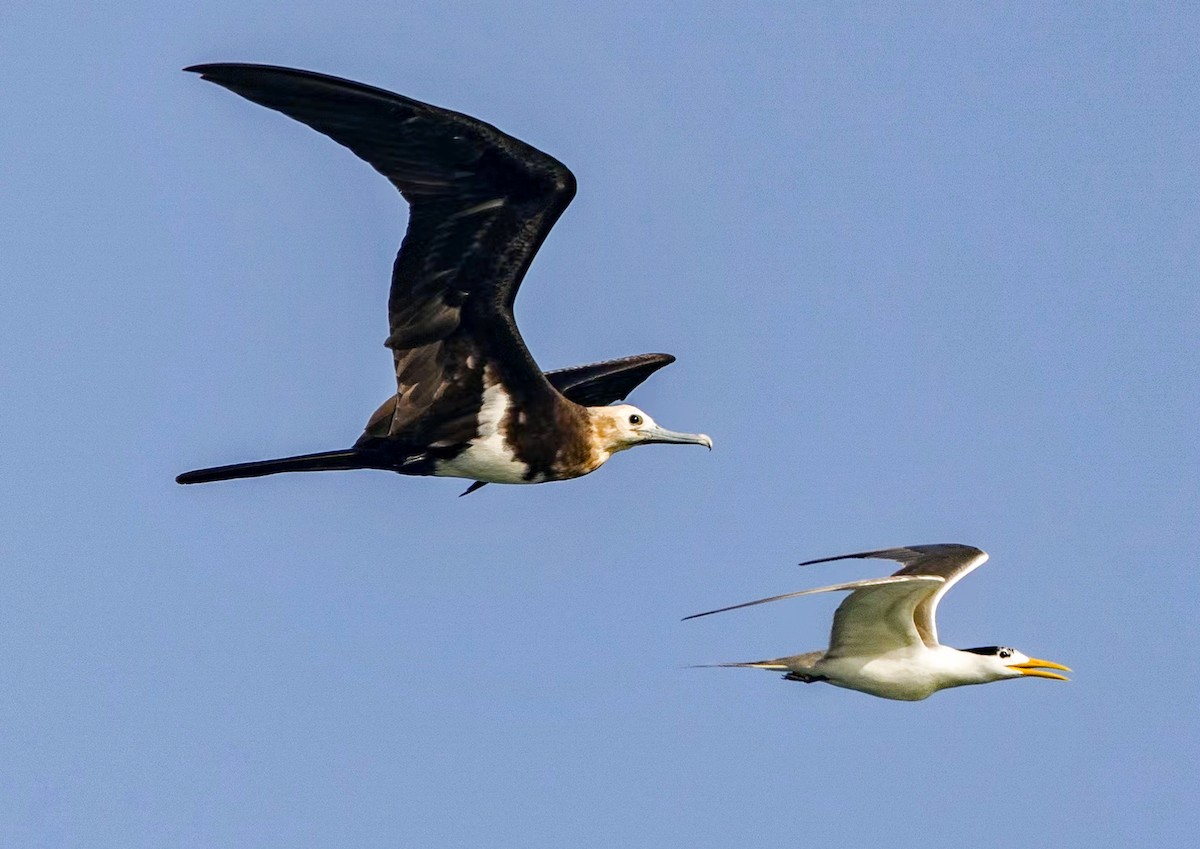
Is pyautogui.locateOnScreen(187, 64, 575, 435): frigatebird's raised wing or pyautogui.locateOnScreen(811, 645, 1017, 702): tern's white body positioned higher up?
pyautogui.locateOnScreen(187, 64, 575, 435): frigatebird's raised wing

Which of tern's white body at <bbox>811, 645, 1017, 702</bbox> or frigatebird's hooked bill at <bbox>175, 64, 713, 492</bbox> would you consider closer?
frigatebird's hooked bill at <bbox>175, 64, 713, 492</bbox>

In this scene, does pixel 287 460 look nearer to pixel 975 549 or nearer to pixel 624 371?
→ pixel 624 371

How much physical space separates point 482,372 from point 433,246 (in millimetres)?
939

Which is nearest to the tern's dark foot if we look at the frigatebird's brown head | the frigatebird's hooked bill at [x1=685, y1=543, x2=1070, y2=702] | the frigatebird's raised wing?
the frigatebird's hooked bill at [x1=685, y1=543, x2=1070, y2=702]

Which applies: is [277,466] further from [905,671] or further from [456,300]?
[905,671]

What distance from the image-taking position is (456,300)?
39.0 feet

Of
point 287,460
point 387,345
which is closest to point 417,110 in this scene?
point 387,345

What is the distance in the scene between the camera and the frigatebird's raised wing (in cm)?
1062

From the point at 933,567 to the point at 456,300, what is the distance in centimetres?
373

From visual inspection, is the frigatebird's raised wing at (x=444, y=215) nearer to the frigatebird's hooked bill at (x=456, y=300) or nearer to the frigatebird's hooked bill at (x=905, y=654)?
the frigatebird's hooked bill at (x=456, y=300)

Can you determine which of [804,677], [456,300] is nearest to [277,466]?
[456,300]

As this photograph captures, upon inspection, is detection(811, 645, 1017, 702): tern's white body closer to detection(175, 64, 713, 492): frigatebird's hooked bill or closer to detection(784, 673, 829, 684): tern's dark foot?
detection(784, 673, 829, 684): tern's dark foot

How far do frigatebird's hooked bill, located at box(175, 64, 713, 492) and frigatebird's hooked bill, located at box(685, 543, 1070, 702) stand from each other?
1.57 meters

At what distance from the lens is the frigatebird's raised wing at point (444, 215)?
34.8ft
